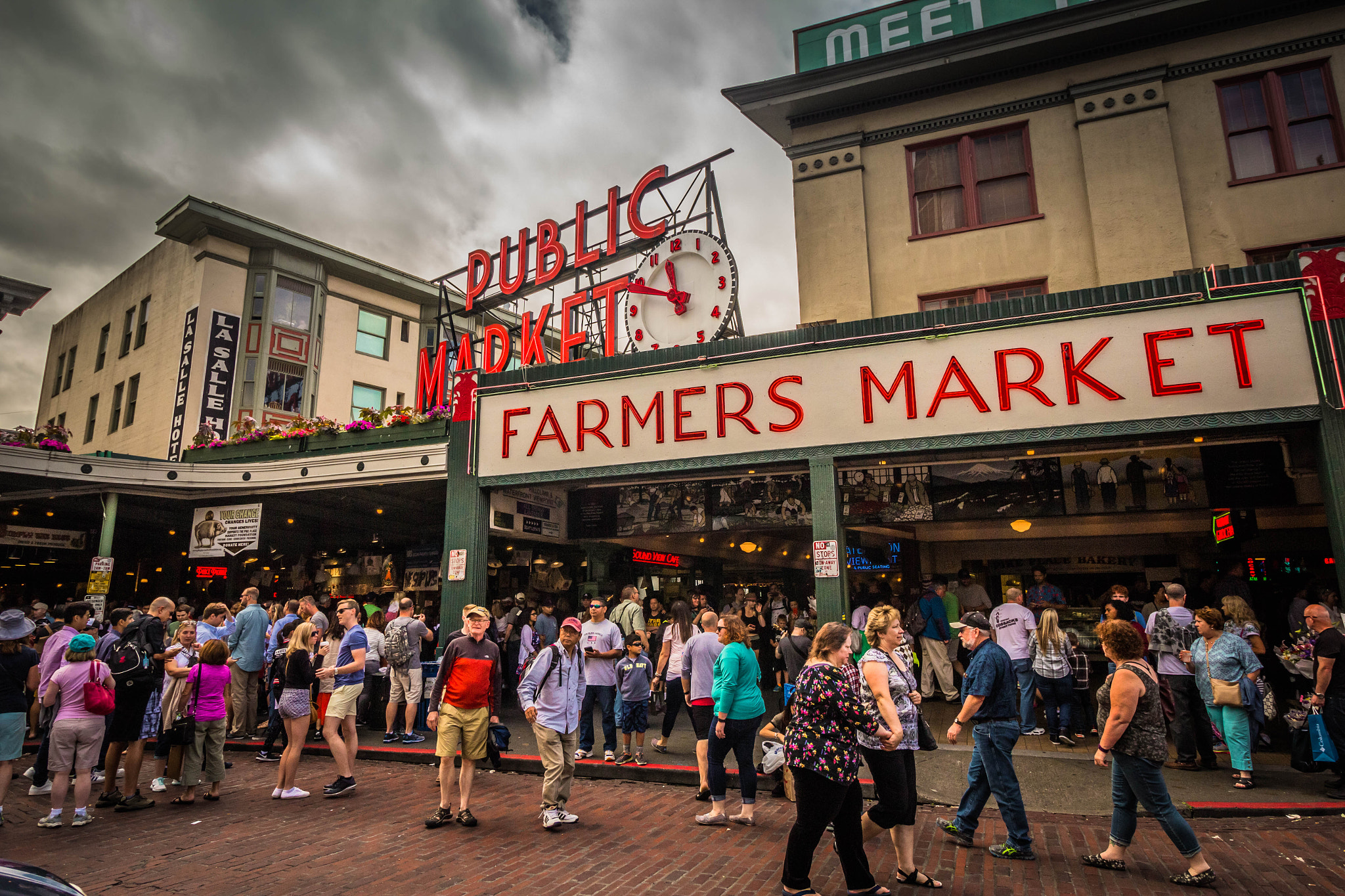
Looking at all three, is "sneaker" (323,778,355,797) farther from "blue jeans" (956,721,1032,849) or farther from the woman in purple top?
"blue jeans" (956,721,1032,849)

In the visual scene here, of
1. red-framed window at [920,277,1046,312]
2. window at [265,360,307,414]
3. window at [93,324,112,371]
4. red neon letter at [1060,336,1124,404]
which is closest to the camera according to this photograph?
red neon letter at [1060,336,1124,404]

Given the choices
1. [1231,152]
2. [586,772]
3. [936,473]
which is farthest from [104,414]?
[1231,152]

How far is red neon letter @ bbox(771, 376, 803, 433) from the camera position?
11.6 m

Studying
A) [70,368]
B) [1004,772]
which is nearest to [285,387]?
[70,368]

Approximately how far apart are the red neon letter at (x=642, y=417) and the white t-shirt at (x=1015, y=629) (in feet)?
18.9

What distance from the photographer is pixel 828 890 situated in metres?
5.48

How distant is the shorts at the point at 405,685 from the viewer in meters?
11.4

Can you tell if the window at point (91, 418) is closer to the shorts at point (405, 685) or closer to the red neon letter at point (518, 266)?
the red neon letter at point (518, 266)

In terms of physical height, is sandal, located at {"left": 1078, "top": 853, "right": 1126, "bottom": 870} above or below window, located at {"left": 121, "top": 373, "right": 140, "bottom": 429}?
below

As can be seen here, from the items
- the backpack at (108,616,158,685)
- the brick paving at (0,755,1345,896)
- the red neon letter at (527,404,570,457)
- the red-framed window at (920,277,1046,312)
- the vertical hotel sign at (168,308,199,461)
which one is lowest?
the brick paving at (0,755,1345,896)

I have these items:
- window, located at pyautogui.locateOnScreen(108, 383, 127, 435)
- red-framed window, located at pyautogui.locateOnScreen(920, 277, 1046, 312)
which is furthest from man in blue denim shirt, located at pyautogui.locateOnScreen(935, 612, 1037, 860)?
window, located at pyautogui.locateOnScreen(108, 383, 127, 435)

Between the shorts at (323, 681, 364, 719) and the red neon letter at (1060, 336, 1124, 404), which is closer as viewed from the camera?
the shorts at (323, 681, 364, 719)

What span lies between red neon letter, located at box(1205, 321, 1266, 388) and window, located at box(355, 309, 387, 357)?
28.0 metres

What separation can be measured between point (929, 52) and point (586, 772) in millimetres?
13011
